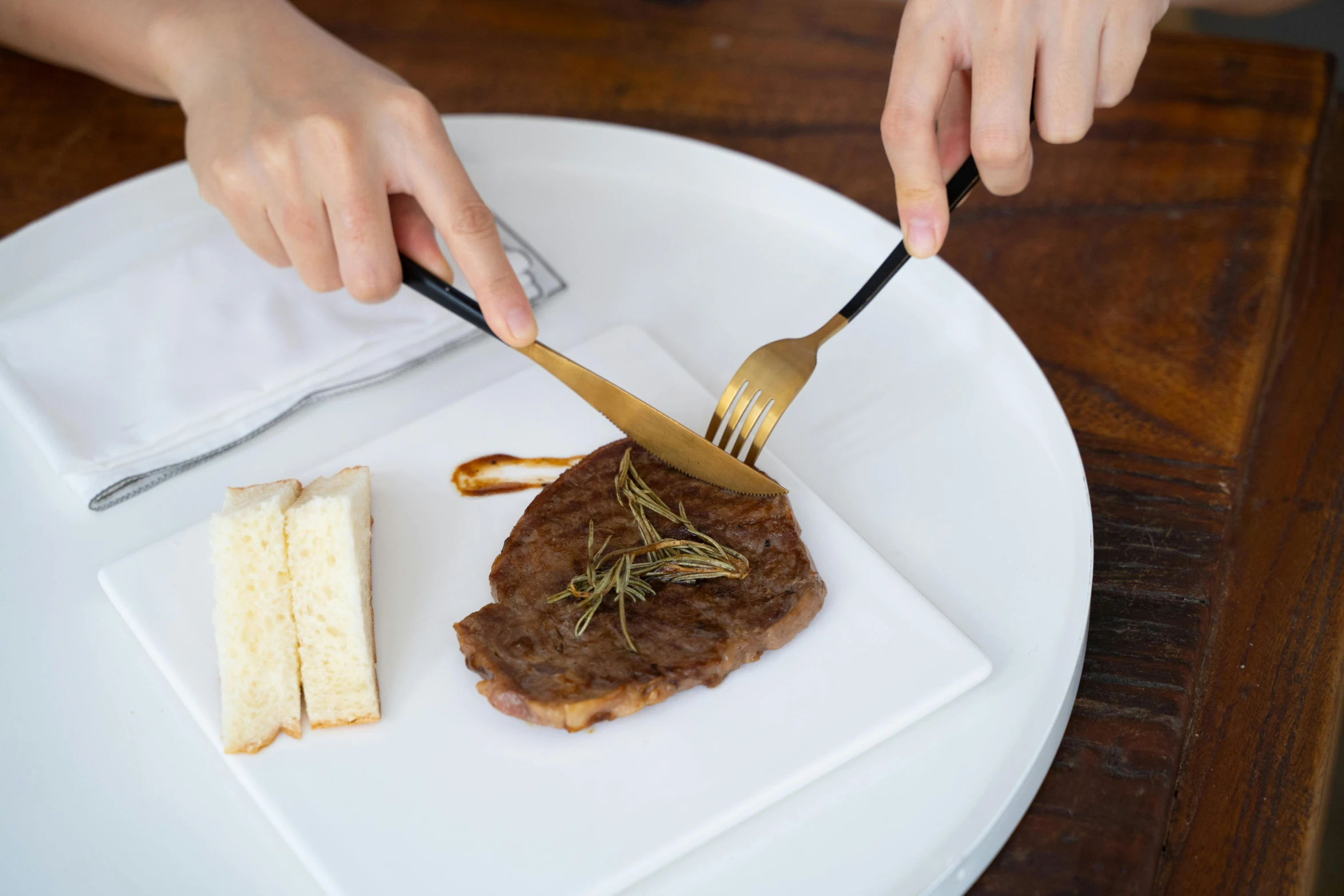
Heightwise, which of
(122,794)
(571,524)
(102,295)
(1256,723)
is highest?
(102,295)

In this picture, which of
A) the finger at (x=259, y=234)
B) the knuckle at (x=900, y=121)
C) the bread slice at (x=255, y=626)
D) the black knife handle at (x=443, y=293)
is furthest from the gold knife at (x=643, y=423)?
the knuckle at (x=900, y=121)

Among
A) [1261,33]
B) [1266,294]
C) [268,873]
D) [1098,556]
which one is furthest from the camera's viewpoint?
[1261,33]

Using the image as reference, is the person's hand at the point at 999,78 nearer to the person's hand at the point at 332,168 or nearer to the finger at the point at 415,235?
the person's hand at the point at 332,168

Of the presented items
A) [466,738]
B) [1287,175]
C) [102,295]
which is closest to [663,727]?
[466,738]

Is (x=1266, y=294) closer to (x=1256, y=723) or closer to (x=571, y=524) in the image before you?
(x=1256, y=723)

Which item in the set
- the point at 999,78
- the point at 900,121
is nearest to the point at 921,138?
the point at 900,121

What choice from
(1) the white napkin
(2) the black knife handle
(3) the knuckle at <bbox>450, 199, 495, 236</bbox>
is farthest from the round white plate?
(3) the knuckle at <bbox>450, 199, 495, 236</bbox>

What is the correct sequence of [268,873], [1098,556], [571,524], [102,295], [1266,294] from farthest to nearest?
[1266,294]
[102,295]
[1098,556]
[571,524]
[268,873]
